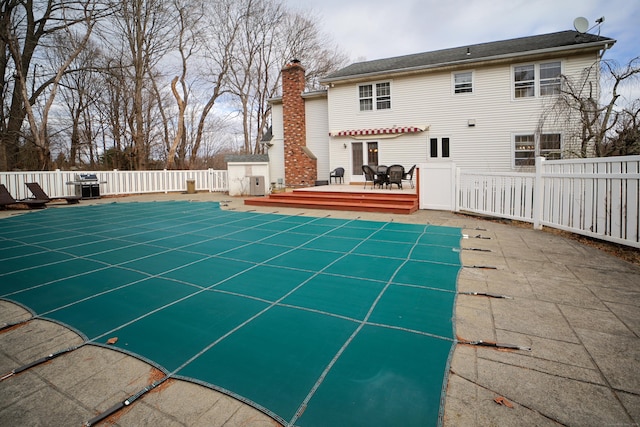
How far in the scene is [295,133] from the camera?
50.0 ft

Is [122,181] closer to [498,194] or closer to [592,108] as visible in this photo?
[498,194]

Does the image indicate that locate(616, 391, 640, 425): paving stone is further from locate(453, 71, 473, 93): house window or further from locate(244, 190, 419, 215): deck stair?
locate(453, 71, 473, 93): house window

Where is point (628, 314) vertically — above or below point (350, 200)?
below

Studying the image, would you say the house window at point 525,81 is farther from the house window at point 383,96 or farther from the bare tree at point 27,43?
the bare tree at point 27,43

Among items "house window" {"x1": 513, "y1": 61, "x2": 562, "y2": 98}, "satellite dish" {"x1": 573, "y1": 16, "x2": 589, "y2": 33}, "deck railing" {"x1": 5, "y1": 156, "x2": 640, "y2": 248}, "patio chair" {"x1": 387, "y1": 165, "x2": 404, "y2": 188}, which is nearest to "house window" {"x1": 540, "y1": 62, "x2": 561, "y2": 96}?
"house window" {"x1": 513, "y1": 61, "x2": 562, "y2": 98}

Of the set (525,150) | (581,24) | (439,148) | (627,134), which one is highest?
(581,24)

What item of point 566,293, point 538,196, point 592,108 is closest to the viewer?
point 566,293

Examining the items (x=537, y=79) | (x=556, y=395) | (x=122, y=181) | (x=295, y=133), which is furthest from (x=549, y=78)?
(x=122, y=181)

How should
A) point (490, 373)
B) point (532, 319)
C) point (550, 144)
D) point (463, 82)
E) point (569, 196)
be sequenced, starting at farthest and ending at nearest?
1. point (463, 82)
2. point (550, 144)
3. point (569, 196)
4. point (532, 319)
5. point (490, 373)

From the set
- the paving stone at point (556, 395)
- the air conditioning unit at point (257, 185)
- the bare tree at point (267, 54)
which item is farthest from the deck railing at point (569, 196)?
the bare tree at point (267, 54)

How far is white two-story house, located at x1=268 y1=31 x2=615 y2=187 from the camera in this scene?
11.6 meters

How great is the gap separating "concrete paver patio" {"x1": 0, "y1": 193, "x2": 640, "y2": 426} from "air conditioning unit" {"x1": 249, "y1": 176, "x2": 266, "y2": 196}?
11795 millimetres

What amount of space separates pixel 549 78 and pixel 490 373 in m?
13.4

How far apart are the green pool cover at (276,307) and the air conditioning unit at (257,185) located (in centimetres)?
857
